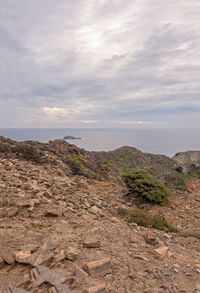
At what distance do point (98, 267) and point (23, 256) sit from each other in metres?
1.59

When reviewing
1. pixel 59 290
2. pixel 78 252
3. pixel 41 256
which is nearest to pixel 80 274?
pixel 59 290

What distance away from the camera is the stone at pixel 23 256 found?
4.01m

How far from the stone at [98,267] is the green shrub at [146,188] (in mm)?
8540

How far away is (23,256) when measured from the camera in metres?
4.10

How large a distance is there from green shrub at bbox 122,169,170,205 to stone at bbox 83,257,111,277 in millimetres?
8540

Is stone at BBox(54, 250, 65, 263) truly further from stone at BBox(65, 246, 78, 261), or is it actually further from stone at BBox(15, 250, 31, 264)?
stone at BBox(15, 250, 31, 264)

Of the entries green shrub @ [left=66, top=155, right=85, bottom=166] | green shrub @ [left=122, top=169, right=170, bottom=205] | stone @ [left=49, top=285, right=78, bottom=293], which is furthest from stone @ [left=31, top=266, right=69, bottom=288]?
green shrub @ [left=66, top=155, right=85, bottom=166]

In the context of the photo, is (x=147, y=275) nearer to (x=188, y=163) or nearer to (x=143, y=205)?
(x=143, y=205)

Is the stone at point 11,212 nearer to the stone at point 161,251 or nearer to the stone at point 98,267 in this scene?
the stone at point 98,267

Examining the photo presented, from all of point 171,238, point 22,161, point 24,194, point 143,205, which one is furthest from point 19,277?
point 22,161

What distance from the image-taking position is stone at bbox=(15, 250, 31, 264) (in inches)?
158

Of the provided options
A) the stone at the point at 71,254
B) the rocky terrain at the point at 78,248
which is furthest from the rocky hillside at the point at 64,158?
the stone at the point at 71,254

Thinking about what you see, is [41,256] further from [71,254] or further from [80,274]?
[80,274]

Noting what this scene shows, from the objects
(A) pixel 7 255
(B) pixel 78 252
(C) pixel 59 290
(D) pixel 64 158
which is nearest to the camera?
(C) pixel 59 290
